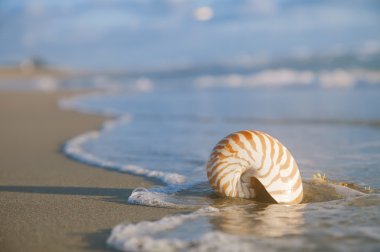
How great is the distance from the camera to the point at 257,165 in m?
3.94

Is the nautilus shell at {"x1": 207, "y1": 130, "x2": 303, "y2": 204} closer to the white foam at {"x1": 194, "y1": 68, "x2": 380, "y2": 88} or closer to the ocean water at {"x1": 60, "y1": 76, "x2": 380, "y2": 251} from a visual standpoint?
the ocean water at {"x1": 60, "y1": 76, "x2": 380, "y2": 251}

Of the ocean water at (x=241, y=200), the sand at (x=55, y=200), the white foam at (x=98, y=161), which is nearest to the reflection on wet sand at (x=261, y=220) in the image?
the ocean water at (x=241, y=200)

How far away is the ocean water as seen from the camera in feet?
10.2

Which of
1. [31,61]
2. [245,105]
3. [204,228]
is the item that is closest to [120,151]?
[204,228]

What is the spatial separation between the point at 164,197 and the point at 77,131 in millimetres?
4689

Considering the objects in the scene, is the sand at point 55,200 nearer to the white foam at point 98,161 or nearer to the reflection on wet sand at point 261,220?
the white foam at point 98,161

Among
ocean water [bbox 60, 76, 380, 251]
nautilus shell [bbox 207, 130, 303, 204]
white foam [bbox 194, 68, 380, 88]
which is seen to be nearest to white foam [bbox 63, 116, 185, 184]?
ocean water [bbox 60, 76, 380, 251]

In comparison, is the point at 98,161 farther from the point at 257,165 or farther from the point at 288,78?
the point at 288,78

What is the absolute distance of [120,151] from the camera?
21.7 feet

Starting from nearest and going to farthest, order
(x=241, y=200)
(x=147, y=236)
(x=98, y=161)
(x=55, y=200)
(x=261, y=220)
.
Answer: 1. (x=147, y=236)
2. (x=261, y=220)
3. (x=241, y=200)
4. (x=55, y=200)
5. (x=98, y=161)

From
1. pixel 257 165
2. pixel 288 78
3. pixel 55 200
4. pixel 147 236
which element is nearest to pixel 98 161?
pixel 55 200

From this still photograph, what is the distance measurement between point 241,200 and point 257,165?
344 millimetres

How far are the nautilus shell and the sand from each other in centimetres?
53

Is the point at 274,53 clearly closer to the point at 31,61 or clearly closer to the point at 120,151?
the point at 31,61
